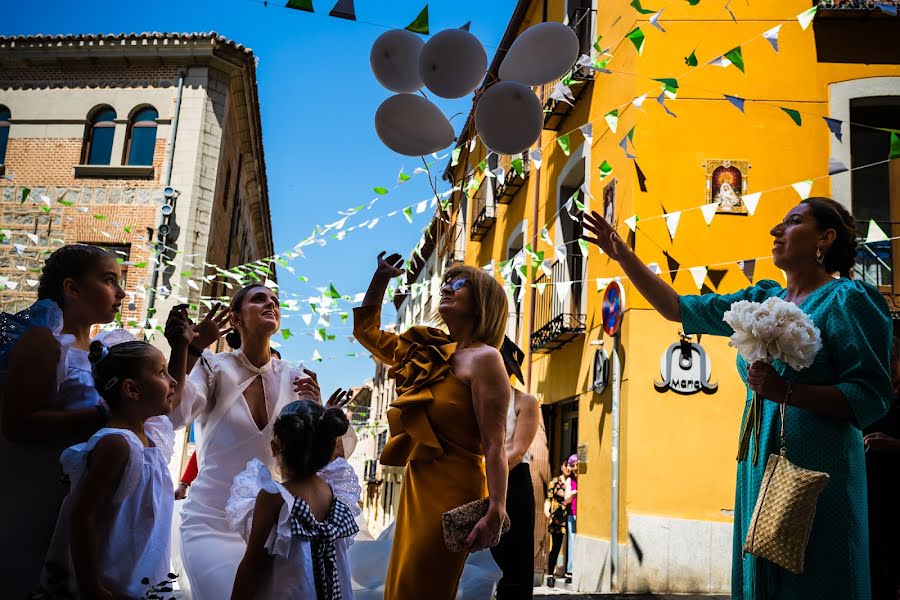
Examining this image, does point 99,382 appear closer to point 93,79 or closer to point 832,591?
point 832,591

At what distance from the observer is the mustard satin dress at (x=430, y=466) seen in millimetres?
2896

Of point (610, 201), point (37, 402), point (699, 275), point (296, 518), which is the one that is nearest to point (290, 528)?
point (296, 518)

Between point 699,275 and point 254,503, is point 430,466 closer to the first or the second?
point 254,503

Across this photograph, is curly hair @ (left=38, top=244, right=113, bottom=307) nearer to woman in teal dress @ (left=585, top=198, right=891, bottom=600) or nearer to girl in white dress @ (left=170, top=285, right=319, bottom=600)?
girl in white dress @ (left=170, top=285, right=319, bottom=600)

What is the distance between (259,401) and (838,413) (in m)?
2.42

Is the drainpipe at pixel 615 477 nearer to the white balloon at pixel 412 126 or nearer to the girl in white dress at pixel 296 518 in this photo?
the white balloon at pixel 412 126

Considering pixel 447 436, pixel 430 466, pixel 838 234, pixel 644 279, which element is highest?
pixel 838 234

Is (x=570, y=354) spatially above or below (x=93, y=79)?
below

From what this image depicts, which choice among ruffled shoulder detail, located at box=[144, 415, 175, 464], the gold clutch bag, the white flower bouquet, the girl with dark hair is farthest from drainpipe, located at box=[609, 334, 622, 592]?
ruffled shoulder detail, located at box=[144, 415, 175, 464]

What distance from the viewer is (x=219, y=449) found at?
354cm

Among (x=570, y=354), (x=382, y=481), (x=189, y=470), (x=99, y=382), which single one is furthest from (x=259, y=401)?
(x=382, y=481)

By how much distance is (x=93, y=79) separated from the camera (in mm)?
18156

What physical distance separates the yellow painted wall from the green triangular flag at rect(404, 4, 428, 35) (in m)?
4.76

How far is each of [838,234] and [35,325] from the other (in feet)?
9.22
